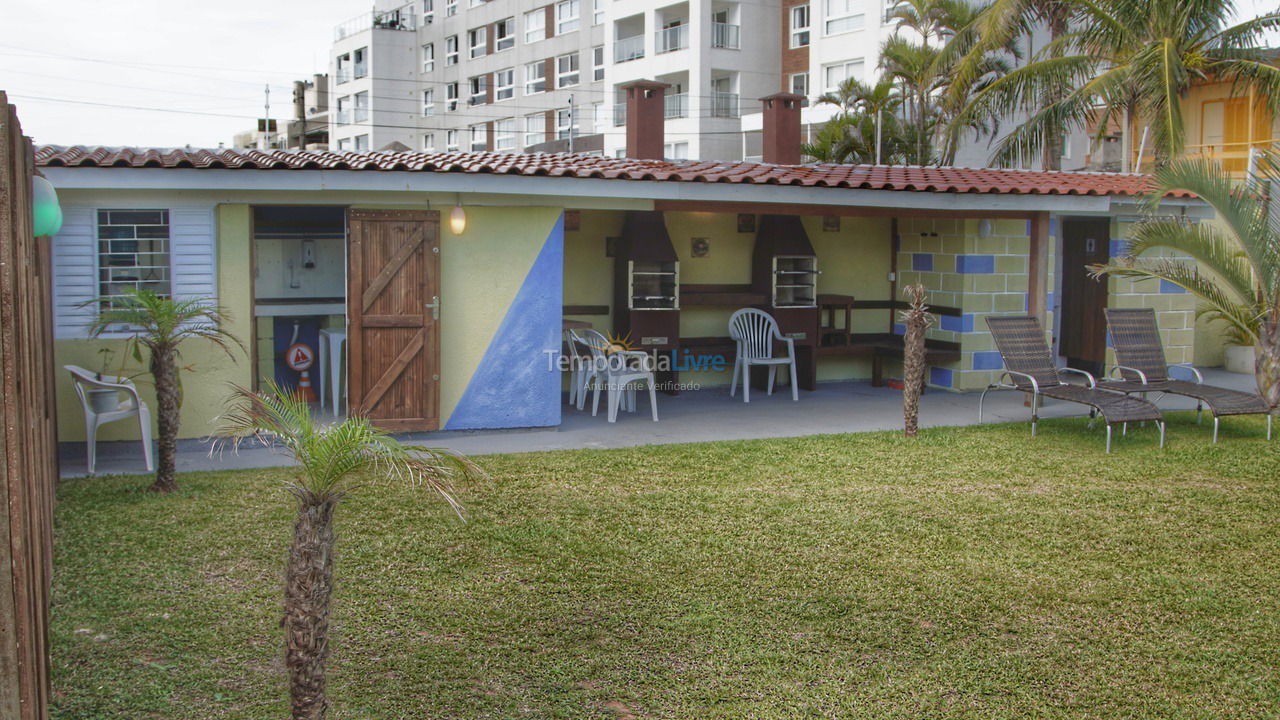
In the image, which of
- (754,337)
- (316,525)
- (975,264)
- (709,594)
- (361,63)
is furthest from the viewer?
(361,63)

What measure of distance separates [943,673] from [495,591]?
7.79 feet

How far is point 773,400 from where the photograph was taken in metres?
12.8

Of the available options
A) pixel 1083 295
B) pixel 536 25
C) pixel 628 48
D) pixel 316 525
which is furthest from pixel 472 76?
pixel 316 525

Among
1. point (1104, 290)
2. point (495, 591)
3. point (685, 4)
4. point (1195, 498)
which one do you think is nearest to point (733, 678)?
point (495, 591)

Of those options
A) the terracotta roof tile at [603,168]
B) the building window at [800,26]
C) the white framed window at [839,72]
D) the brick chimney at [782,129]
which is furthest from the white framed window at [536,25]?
the terracotta roof tile at [603,168]

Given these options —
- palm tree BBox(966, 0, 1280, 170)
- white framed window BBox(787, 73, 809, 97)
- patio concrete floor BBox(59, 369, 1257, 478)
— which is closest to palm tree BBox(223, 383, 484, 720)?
patio concrete floor BBox(59, 369, 1257, 478)

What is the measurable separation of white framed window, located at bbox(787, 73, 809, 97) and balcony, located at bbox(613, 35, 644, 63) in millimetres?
5221

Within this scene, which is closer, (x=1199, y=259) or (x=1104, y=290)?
(x=1199, y=259)

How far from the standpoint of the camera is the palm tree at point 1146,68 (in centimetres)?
1599

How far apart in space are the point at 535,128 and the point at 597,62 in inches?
165

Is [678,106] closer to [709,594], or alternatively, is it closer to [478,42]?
[478,42]

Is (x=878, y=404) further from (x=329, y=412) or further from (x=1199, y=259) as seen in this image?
(x=329, y=412)

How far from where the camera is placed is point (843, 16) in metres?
32.7

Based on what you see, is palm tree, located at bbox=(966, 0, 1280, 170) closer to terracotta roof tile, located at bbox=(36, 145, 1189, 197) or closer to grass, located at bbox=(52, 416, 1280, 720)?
terracotta roof tile, located at bbox=(36, 145, 1189, 197)
